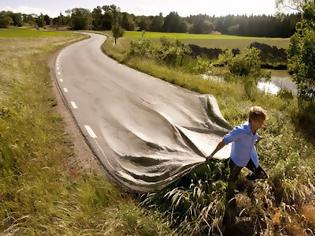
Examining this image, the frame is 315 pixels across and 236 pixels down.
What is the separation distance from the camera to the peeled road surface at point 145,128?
21.2ft

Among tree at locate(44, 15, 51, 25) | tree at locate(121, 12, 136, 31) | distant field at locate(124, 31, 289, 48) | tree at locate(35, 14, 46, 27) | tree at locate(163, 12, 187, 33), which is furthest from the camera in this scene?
tree at locate(44, 15, 51, 25)

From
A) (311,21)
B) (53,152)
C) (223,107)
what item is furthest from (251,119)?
(311,21)

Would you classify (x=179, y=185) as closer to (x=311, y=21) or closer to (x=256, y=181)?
(x=256, y=181)

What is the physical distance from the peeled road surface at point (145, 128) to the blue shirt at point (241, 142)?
2.00ft

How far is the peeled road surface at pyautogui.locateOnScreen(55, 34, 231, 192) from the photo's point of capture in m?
6.45

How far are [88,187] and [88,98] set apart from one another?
7967mm

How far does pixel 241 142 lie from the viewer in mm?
5484

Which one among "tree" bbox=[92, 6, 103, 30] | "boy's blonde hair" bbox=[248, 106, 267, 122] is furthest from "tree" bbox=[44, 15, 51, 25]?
"boy's blonde hair" bbox=[248, 106, 267, 122]

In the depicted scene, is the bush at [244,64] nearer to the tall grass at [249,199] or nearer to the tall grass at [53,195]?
the tall grass at [53,195]

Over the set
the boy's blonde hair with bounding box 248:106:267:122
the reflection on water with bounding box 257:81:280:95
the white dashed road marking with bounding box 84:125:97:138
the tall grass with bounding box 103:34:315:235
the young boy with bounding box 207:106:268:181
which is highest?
the boy's blonde hair with bounding box 248:106:267:122

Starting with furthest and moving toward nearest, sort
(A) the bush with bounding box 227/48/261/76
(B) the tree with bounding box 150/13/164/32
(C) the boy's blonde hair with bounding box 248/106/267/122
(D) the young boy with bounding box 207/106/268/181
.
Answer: (B) the tree with bounding box 150/13/164/32 < (A) the bush with bounding box 227/48/261/76 < (D) the young boy with bounding box 207/106/268/181 < (C) the boy's blonde hair with bounding box 248/106/267/122

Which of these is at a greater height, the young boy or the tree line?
the young boy

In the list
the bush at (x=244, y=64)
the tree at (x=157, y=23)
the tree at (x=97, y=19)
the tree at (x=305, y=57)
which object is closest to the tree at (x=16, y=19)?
the tree at (x=97, y=19)

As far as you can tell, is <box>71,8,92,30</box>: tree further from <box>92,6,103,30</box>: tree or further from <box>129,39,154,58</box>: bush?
<box>129,39,154,58</box>: bush
